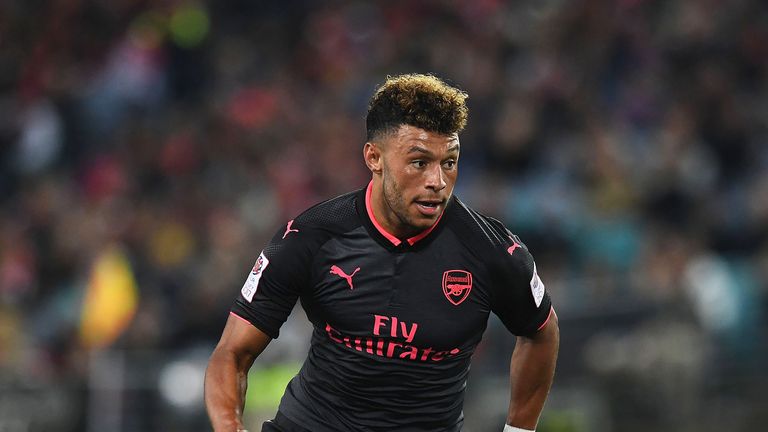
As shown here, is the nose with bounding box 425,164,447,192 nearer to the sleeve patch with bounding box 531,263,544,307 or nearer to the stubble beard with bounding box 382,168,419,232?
the stubble beard with bounding box 382,168,419,232

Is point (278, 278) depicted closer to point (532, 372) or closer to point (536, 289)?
point (536, 289)

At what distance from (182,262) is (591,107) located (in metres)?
3.74

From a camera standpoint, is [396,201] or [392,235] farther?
[392,235]

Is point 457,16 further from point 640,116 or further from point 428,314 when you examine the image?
point 428,314

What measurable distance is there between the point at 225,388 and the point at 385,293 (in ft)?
2.16

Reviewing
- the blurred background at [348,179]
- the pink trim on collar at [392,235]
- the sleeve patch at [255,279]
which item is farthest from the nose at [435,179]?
the blurred background at [348,179]

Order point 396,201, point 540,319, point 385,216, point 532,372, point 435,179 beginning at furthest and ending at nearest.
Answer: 1. point 532,372
2. point 540,319
3. point 385,216
4. point 396,201
5. point 435,179

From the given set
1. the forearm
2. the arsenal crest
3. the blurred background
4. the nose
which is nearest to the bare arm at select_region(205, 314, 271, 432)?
the forearm

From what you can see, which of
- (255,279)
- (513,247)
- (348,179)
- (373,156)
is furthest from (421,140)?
(348,179)

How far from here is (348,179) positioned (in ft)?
38.0

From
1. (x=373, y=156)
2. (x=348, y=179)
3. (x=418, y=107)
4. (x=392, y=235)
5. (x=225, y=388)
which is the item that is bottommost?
(x=225, y=388)

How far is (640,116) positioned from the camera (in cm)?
1135

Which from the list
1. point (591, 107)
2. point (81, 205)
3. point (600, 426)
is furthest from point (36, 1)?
point (600, 426)

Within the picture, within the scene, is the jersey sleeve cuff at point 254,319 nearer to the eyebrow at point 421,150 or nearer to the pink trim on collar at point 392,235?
the pink trim on collar at point 392,235
